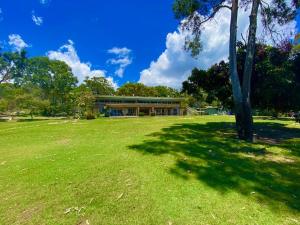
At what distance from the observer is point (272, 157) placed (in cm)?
702

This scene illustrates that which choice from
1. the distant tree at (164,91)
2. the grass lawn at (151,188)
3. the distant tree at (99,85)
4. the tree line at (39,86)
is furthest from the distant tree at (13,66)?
the grass lawn at (151,188)

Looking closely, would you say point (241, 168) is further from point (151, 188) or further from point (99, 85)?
point (99, 85)

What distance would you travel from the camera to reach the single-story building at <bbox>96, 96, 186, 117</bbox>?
1630 inches

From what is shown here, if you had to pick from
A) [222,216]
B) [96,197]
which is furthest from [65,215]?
[222,216]

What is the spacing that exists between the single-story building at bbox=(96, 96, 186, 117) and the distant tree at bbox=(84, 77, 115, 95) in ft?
44.7

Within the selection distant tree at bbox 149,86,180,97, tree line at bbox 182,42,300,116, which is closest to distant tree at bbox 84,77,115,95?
distant tree at bbox 149,86,180,97

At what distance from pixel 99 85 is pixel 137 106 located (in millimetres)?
16463

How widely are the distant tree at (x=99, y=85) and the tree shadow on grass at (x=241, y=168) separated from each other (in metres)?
49.0

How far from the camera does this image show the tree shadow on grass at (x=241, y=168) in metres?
4.52

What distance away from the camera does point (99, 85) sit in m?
56.4

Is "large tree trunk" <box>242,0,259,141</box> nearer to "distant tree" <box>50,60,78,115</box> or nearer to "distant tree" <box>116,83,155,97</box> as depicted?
"distant tree" <box>50,60,78,115</box>

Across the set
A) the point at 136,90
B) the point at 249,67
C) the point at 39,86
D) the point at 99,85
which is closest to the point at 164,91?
the point at 136,90

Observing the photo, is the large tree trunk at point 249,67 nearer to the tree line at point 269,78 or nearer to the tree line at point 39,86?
the tree line at point 269,78

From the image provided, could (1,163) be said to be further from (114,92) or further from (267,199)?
(114,92)
